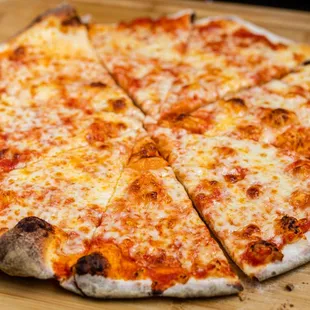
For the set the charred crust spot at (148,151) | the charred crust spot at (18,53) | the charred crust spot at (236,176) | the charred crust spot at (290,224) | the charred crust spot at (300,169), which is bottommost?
the charred crust spot at (148,151)

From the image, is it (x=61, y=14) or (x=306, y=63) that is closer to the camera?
(x=306, y=63)

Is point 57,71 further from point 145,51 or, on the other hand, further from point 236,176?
point 236,176

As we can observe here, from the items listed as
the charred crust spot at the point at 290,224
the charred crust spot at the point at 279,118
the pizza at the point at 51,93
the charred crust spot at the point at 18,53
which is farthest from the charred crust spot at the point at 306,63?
the charred crust spot at the point at 18,53

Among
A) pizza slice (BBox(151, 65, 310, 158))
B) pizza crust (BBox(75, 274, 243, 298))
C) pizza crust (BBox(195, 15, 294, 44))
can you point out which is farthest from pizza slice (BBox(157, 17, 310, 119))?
pizza crust (BBox(75, 274, 243, 298))

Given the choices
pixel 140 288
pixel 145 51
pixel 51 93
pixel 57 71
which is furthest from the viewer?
pixel 145 51

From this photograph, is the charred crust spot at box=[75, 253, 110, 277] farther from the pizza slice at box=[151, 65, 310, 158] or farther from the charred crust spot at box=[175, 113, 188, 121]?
the charred crust spot at box=[175, 113, 188, 121]

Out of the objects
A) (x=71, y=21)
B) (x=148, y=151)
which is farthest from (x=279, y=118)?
(x=71, y=21)

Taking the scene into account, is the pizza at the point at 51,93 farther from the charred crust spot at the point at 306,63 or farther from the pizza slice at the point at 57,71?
the charred crust spot at the point at 306,63
